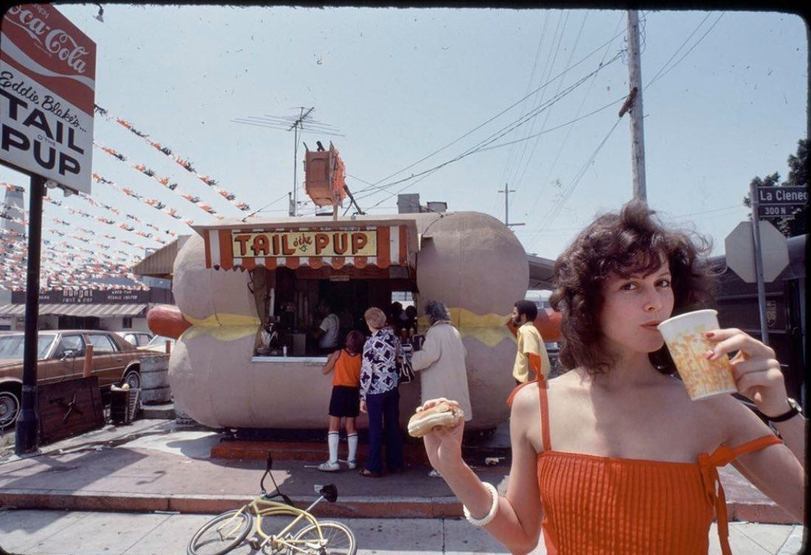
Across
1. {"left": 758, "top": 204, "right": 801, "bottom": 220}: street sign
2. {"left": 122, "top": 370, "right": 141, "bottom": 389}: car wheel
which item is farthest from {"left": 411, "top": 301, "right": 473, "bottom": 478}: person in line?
{"left": 122, "top": 370, "right": 141, "bottom": 389}: car wheel

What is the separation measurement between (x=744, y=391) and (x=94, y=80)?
31.4ft

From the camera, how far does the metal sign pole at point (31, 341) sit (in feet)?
23.4

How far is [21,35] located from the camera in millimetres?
6840

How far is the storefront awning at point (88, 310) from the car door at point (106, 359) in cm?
1772

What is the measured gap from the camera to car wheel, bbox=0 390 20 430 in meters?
8.77

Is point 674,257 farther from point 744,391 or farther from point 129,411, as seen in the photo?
point 129,411

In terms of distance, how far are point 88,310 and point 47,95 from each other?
23783 mm

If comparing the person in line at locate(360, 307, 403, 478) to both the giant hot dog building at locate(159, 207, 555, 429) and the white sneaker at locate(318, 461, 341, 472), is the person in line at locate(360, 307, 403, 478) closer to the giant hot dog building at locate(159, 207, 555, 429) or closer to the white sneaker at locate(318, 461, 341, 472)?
the white sneaker at locate(318, 461, 341, 472)

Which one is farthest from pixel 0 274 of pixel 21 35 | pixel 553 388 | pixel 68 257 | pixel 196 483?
pixel 553 388

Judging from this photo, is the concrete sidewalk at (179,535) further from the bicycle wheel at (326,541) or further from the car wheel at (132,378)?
the car wheel at (132,378)

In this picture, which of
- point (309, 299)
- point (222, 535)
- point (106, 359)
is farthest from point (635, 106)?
point (106, 359)

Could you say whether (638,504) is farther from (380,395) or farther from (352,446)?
(352,446)

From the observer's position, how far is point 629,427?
4.86 ft

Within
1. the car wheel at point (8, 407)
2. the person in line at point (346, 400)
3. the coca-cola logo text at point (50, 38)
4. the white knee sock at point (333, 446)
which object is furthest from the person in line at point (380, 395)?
the car wheel at point (8, 407)
